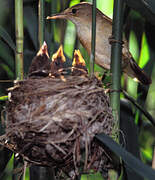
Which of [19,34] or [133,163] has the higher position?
[19,34]

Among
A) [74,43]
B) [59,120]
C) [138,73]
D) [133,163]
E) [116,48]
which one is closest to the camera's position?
[133,163]

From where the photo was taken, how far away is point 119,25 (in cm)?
74

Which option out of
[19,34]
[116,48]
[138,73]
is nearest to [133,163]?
[116,48]

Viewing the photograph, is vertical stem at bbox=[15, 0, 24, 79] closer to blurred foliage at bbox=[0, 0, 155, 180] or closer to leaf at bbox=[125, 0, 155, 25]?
leaf at bbox=[125, 0, 155, 25]

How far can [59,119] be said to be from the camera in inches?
24.9

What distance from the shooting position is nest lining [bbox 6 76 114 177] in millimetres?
643

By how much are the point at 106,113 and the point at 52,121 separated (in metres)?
0.14

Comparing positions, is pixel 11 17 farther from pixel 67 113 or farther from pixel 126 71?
pixel 67 113

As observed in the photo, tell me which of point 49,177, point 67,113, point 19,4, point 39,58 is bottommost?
point 49,177

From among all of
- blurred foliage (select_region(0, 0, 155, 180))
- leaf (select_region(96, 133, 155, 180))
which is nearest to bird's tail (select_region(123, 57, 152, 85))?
blurred foliage (select_region(0, 0, 155, 180))

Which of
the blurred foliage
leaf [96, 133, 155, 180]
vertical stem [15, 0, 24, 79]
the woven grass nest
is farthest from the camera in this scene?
the blurred foliage

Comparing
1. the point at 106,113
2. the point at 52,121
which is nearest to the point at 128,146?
the point at 106,113

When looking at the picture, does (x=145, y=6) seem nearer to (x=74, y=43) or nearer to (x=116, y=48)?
(x=116, y=48)

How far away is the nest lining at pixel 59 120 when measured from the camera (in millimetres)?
643
